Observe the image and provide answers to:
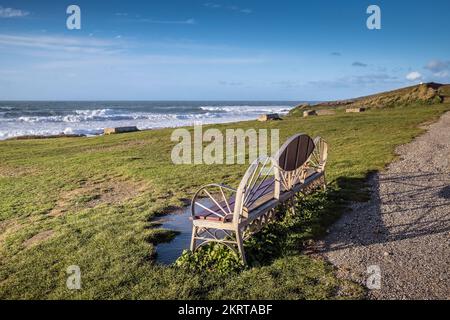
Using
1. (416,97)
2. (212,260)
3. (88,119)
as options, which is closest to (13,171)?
(212,260)

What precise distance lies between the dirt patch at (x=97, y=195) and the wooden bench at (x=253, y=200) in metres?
2.60

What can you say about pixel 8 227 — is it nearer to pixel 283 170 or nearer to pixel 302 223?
pixel 283 170

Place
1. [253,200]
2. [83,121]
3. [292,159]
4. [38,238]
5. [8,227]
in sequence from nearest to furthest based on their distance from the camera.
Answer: [253,200] → [292,159] → [38,238] → [8,227] → [83,121]

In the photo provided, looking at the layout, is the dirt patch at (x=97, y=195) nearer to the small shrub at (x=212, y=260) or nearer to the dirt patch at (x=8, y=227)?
the dirt patch at (x=8, y=227)

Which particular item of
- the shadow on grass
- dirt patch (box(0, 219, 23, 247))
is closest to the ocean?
dirt patch (box(0, 219, 23, 247))

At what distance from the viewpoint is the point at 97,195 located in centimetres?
1042

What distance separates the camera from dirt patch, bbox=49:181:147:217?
9352mm

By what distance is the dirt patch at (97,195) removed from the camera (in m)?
9.35

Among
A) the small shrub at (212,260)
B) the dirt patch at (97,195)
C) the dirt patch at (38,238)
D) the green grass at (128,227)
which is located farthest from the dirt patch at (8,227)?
the small shrub at (212,260)

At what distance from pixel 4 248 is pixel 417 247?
6516 mm

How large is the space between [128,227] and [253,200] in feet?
8.22

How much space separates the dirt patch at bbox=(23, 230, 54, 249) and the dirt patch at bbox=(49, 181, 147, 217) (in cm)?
132
